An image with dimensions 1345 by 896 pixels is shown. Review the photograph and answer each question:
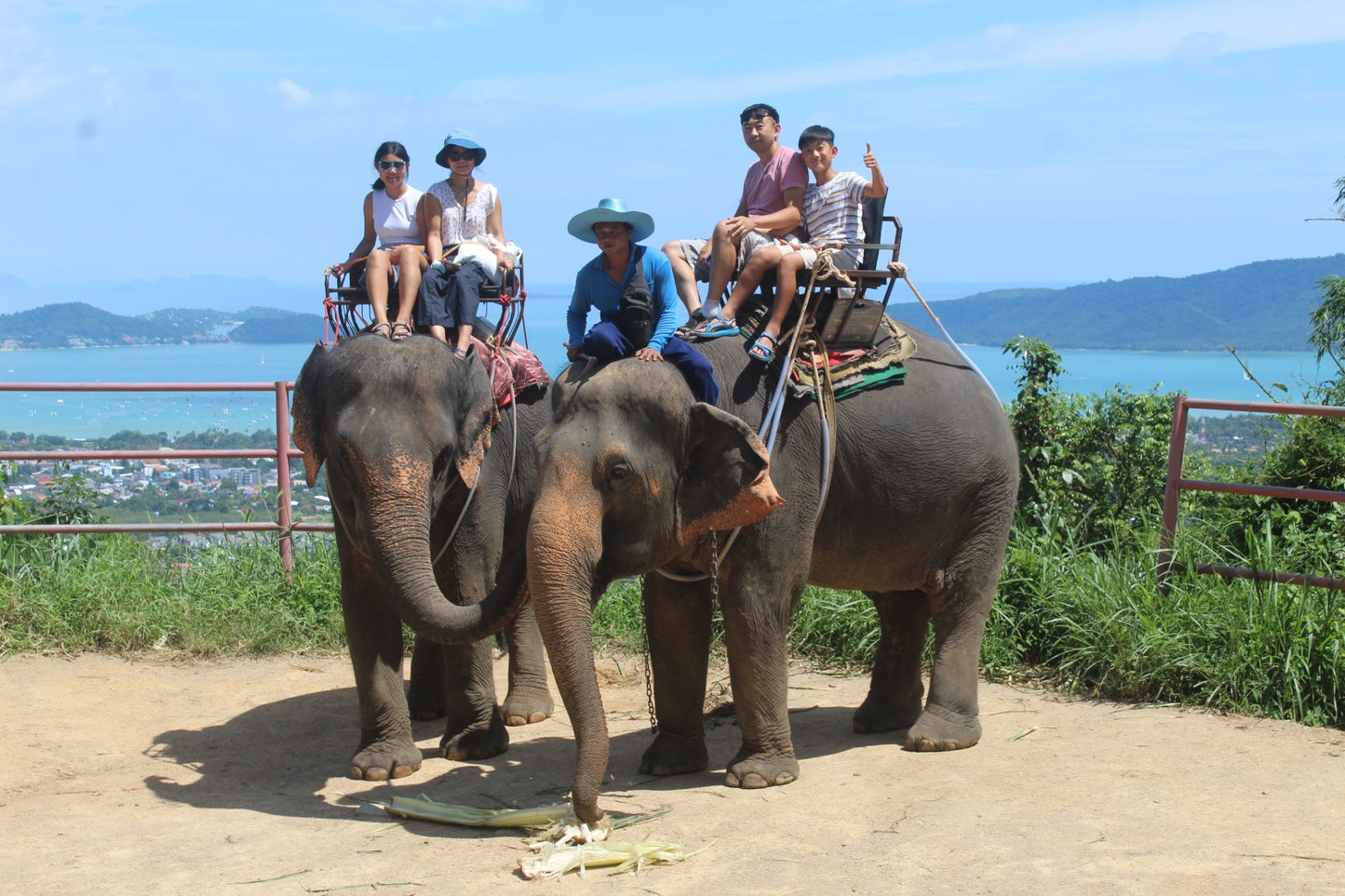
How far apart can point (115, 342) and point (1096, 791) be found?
86.3 feet

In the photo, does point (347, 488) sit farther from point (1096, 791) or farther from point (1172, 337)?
point (1172, 337)

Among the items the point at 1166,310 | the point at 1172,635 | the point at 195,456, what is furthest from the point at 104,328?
the point at 1166,310

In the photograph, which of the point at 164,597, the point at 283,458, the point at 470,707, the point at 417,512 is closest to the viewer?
the point at 417,512

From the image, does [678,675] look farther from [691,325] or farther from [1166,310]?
[1166,310]

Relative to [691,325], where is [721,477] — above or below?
below

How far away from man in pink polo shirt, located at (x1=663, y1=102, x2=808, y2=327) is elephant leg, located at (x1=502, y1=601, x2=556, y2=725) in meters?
2.02

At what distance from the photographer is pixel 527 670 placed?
7215 millimetres

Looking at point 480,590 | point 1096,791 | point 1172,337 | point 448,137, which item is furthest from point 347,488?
point 1172,337

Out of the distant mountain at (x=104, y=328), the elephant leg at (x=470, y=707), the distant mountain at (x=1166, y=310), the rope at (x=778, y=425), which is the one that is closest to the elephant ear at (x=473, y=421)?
the elephant leg at (x=470, y=707)

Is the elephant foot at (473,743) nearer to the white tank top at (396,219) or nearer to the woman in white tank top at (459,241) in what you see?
the woman in white tank top at (459,241)

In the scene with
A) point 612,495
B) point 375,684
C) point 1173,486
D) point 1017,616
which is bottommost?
point 1017,616

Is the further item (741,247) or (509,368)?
(509,368)

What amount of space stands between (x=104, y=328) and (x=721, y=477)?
2606 centimetres

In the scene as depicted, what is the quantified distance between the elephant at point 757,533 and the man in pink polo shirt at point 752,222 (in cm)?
59
